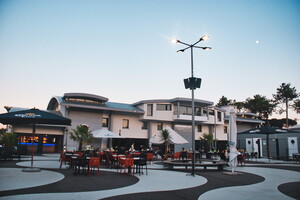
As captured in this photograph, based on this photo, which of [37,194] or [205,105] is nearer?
[37,194]

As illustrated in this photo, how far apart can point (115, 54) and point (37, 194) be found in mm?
15126

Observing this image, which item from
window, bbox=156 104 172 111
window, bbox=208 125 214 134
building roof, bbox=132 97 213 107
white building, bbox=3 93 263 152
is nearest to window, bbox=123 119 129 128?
white building, bbox=3 93 263 152

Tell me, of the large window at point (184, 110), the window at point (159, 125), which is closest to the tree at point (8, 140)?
the window at point (159, 125)

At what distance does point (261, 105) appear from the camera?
58.6 m

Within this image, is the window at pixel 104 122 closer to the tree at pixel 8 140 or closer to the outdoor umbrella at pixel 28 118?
the tree at pixel 8 140

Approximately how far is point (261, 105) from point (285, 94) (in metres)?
7.05

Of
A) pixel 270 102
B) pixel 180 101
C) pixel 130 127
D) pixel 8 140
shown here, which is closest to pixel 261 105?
pixel 270 102

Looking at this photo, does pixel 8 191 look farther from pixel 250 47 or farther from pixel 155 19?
pixel 250 47

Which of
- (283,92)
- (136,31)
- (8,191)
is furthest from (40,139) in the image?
(283,92)

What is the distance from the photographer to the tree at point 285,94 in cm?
5207

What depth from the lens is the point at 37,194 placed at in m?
5.71

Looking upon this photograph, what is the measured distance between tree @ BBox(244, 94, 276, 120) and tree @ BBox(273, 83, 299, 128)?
2.21m

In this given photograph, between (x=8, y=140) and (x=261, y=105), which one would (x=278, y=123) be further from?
(x=8, y=140)

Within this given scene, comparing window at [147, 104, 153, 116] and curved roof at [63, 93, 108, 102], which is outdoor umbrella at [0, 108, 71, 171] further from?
window at [147, 104, 153, 116]
